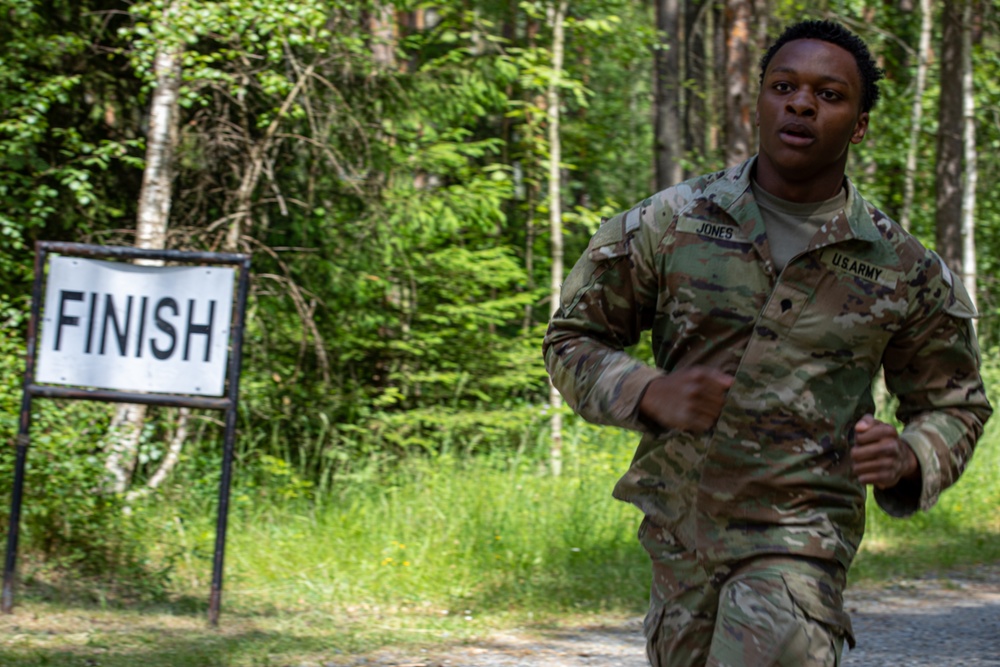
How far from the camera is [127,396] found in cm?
629

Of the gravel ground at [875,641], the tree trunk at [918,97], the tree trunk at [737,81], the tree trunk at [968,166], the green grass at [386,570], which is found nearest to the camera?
the gravel ground at [875,641]

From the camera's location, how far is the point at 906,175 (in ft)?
51.2

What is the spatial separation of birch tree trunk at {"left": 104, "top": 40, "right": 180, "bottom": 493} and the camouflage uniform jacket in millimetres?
6671

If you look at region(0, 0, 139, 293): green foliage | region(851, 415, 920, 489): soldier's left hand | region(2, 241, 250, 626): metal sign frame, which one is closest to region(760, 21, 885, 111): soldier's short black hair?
region(851, 415, 920, 489): soldier's left hand

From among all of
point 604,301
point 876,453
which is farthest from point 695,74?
point 876,453

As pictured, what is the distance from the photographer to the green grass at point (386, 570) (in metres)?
5.91

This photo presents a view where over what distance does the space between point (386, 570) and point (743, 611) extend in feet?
17.0

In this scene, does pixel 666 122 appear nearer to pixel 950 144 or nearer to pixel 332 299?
pixel 950 144

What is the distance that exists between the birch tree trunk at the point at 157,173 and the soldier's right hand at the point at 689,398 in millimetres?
6938

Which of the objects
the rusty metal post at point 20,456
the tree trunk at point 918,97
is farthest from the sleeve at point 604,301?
the tree trunk at point 918,97

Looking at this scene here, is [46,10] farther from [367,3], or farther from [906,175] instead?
Answer: [906,175]

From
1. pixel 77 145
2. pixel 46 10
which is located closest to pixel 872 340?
pixel 77 145

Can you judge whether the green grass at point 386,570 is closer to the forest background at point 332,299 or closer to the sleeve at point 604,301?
the forest background at point 332,299

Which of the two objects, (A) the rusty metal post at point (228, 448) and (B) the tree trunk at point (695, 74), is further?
(B) the tree trunk at point (695, 74)
